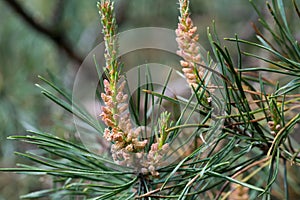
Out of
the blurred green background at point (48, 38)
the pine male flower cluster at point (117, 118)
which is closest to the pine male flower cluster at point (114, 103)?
the pine male flower cluster at point (117, 118)

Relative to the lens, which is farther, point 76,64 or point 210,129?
point 76,64

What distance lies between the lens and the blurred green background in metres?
1.00

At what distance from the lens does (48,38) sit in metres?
1.07

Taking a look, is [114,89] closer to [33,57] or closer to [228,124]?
[228,124]

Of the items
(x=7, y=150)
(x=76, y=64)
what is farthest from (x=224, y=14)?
(x=7, y=150)

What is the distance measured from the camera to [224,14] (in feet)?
4.83

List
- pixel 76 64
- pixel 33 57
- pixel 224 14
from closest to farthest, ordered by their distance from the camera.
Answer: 1. pixel 76 64
2. pixel 33 57
3. pixel 224 14

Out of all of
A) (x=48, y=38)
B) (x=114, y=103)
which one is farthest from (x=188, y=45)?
(x=48, y=38)

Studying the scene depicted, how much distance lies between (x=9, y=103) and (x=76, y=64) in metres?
0.20

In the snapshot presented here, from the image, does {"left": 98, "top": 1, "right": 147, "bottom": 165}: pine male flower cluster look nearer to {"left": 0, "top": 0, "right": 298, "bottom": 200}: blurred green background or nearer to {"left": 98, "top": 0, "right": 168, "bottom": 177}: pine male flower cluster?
{"left": 98, "top": 0, "right": 168, "bottom": 177}: pine male flower cluster

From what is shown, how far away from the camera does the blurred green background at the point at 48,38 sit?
3.27 ft

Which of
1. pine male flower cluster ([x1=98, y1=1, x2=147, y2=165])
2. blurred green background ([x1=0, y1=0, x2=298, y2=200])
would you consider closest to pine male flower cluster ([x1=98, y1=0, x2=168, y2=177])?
pine male flower cluster ([x1=98, y1=1, x2=147, y2=165])

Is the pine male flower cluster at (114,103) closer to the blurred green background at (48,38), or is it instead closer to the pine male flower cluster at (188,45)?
the pine male flower cluster at (188,45)

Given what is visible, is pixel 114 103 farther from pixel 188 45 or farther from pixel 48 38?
pixel 48 38
